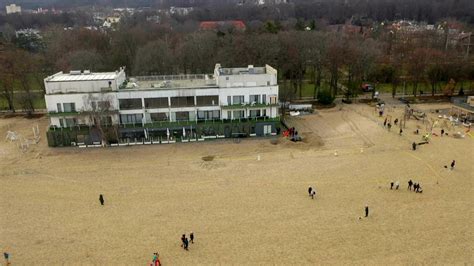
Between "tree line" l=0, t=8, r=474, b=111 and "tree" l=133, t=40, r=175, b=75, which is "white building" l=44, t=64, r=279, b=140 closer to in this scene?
"tree line" l=0, t=8, r=474, b=111

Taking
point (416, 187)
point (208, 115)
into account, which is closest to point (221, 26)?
point (208, 115)

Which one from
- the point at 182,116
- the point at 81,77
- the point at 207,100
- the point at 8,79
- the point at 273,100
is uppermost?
the point at 81,77

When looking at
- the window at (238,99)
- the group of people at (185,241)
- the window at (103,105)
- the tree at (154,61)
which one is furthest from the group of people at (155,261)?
the tree at (154,61)

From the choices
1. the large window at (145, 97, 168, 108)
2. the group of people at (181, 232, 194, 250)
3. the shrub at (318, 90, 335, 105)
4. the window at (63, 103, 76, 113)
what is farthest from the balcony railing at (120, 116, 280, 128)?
the group of people at (181, 232, 194, 250)

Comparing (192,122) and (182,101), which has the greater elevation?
(182,101)

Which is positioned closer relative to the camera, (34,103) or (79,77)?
(79,77)

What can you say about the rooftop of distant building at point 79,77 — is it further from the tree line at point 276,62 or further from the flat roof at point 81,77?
the tree line at point 276,62

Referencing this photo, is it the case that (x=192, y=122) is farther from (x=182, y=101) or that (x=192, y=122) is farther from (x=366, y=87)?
(x=366, y=87)
